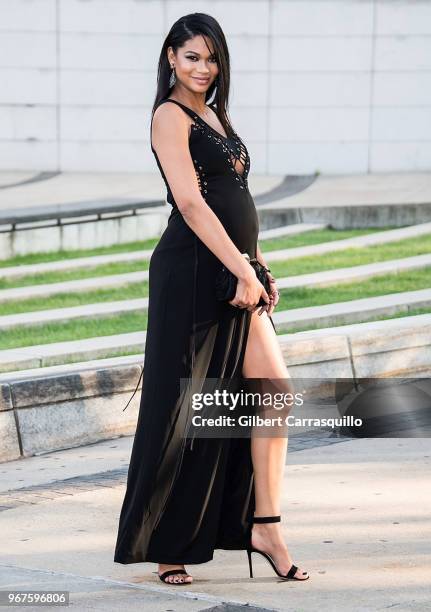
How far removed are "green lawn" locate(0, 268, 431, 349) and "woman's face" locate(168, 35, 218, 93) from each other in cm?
425

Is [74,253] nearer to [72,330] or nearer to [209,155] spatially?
[72,330]

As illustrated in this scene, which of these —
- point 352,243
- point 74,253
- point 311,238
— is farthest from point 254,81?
point 74,253

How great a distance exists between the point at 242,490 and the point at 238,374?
0.39 m

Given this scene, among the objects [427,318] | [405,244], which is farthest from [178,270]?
[405,244]

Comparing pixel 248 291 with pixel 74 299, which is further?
pixel 74 299

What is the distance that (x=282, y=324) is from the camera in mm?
8586

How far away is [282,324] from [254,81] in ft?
35.5

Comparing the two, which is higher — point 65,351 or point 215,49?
point 215,49

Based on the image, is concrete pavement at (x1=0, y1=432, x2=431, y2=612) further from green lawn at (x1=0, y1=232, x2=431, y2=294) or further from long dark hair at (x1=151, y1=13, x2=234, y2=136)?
green lawn at (x1=0, y1=232, x2=431, y2=294)

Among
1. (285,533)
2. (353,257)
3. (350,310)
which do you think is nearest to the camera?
(285,533)

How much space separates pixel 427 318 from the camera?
27.7 feet

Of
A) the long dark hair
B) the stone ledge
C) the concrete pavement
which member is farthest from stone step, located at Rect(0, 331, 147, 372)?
the long dark hair

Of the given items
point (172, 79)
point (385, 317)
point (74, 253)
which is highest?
point (172, 79)

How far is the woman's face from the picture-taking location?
4324mm
